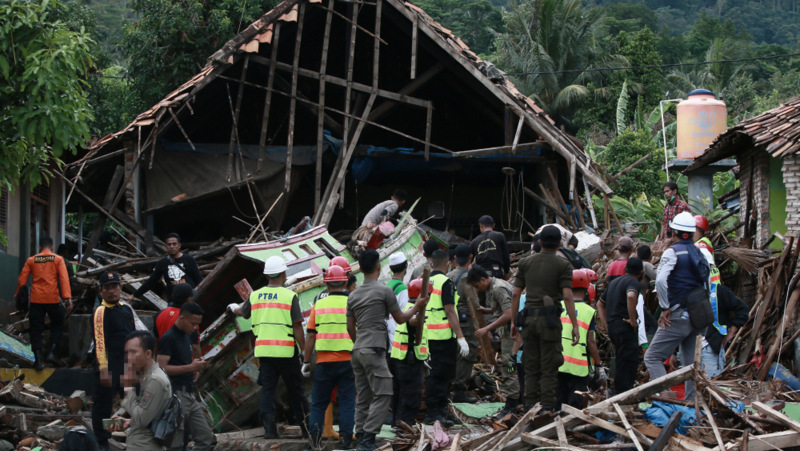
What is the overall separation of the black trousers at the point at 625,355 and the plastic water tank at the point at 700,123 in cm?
1079

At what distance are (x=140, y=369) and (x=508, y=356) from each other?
4701mm

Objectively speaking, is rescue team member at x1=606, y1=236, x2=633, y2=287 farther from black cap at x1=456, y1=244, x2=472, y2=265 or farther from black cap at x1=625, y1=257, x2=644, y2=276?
black cap at x1=456, y1=244, x2=472, y2=265

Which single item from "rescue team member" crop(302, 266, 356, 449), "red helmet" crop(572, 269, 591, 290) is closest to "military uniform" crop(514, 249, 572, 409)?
"red helmet" crop(572, 269, 591, 290)

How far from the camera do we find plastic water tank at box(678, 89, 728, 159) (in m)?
18.8

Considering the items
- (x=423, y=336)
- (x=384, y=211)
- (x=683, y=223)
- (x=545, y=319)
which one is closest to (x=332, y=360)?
(x=423, y=336)

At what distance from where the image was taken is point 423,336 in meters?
8.84

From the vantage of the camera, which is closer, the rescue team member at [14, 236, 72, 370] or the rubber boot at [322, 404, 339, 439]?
the rubber boot at [322, 404, 339, 439]

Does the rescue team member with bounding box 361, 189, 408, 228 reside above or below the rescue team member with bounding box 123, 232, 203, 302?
above

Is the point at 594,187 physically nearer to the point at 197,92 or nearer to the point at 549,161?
the point at 549,161

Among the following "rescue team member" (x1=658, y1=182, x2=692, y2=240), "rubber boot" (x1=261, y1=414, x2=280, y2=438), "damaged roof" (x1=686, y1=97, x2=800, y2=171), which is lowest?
"rubber boot" (x1=261, y1=414, x2=280, y2=438)

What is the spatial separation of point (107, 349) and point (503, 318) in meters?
3.93

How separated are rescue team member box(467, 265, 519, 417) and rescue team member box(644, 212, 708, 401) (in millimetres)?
1473

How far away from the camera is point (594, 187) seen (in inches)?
598

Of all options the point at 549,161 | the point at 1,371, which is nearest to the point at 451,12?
the point at 549,161
